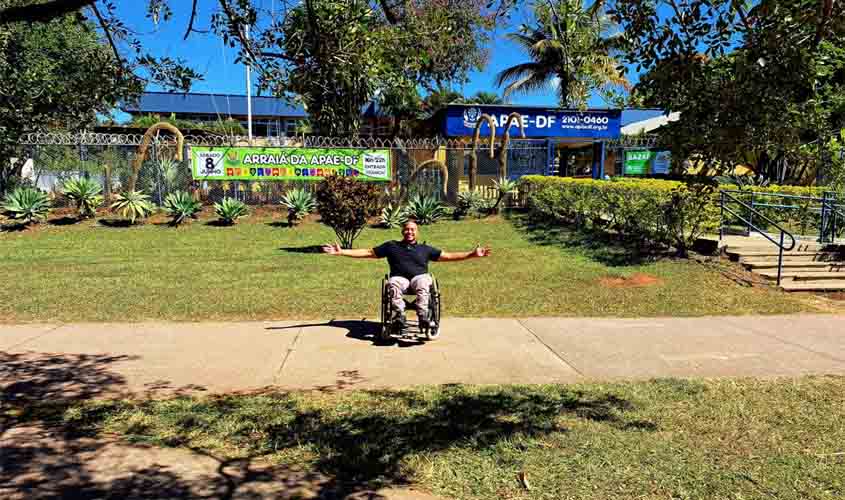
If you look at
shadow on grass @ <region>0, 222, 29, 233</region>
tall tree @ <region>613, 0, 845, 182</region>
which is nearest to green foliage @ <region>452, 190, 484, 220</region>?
shadow on grass @ <region>0, 222, 29, 233</region>

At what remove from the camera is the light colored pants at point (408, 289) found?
6328 millimetres

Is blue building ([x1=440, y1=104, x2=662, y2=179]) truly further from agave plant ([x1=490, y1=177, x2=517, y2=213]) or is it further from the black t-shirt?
the black t-shirt

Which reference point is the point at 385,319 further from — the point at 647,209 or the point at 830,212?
the point at 830,212

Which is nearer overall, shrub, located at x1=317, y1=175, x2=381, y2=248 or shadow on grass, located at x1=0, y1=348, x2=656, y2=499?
shadow on grass, located at x1=0, y1=348, x2=656, y2=499

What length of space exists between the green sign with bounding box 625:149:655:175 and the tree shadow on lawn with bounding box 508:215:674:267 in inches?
326

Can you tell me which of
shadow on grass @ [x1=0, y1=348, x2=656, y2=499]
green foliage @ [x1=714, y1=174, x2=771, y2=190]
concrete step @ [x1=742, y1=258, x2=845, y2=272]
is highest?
green foliage @ [x1=714, y1=174, x2=771, y2=190]

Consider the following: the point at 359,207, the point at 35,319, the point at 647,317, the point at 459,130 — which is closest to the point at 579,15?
the point at 647,317

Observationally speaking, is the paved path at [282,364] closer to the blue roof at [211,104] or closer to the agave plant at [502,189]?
the agave plant at [502,189]

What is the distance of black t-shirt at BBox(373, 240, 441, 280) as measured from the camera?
6.58 meters

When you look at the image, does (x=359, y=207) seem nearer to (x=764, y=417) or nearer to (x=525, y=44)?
(x=764, y=417)

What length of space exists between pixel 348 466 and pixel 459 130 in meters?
19.1

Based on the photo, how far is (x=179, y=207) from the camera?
16031 millimetres

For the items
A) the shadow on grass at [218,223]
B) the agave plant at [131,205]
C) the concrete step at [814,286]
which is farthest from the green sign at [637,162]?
the agave plant at [131,205]

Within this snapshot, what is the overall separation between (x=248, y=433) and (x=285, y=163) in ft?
49.6
